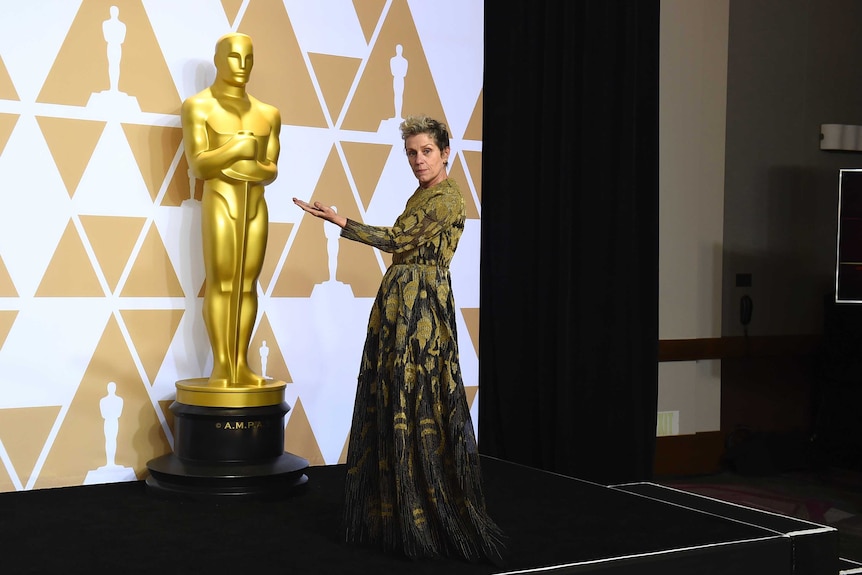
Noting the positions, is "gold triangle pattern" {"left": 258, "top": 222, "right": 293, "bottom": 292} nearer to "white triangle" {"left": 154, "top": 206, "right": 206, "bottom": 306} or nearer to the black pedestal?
"white triangle" {"left": 154, "top": 206, "right": 206, "bottom": 306}

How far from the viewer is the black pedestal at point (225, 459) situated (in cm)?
260

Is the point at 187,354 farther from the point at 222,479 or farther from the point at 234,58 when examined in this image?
the point at 234,58

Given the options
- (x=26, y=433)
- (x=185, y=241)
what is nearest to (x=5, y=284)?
(x=26, y=433)

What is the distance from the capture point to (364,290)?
10.8ft

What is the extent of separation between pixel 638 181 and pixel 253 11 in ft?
6.19

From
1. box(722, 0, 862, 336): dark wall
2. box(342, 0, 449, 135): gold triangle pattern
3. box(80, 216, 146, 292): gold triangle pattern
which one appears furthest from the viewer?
box(722, 0, 862, 336): dark wall

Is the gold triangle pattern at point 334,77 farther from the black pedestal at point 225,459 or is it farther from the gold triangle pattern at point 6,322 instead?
the gold triangle pattern at point 6,322

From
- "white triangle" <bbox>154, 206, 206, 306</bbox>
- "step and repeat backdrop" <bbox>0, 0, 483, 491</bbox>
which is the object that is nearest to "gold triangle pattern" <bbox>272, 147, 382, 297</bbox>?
"step and repeat backdrop" <bbox>0, 0, 483, 491</bbox>

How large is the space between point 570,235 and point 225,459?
185cm

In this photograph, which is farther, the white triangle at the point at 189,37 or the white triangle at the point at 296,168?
the white triangle at the point at 296,168

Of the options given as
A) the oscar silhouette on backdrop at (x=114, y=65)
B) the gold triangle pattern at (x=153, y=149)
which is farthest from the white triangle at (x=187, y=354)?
the oscar silhouette on backdrop at (x=114, y=65)

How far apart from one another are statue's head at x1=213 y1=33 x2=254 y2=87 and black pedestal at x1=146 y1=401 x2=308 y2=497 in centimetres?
94

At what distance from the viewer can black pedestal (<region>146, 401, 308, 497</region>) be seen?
2.60 m

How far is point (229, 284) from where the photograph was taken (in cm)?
276
